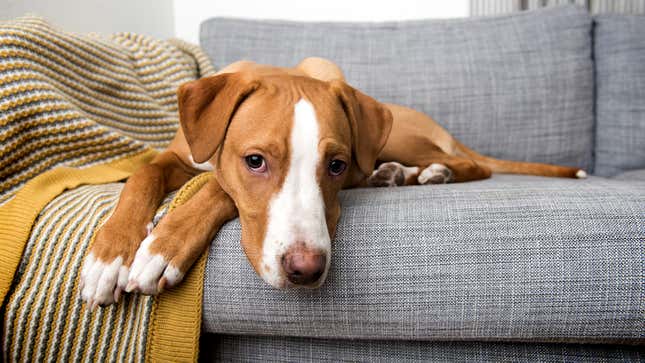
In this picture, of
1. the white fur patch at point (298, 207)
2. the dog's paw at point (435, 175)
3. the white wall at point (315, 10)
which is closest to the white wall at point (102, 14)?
the white wall at point (315, 10)

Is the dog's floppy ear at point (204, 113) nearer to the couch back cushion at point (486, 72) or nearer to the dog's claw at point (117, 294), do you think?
the dog's claw at point (117, 294)

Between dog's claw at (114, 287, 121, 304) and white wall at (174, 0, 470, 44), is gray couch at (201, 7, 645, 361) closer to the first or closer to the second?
dog's claw at (114, 287, 121, 304)

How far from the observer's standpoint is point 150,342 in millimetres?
1214

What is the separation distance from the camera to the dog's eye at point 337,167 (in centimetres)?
136

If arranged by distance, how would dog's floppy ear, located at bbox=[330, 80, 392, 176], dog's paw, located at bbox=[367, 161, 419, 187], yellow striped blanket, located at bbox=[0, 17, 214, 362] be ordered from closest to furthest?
yellow striped blanket, located at bbox=[0, 17, 214, 362] < dog's floppy ear, located at bbox=[330, 80, 392, 176] < dog's paw, located at bbox=[367, 161, 419, 187]

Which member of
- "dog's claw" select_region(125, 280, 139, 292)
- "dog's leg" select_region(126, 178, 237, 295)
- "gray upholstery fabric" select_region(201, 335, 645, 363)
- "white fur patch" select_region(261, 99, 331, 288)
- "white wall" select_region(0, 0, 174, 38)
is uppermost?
"white wall" select_region(0, 0, 174, 38)

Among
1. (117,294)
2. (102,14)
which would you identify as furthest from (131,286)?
(102,14)

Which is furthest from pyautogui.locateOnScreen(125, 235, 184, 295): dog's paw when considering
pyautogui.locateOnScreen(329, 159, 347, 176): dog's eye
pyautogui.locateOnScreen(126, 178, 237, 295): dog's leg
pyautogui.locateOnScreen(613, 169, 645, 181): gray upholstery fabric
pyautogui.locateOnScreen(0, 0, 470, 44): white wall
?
pyautogui.locateOnScreen(0, 0, 470, 44): white wall

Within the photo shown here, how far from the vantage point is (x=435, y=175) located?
201 centimetres

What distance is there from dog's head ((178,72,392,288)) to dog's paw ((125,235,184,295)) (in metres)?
0.19

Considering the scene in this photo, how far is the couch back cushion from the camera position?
2.62m

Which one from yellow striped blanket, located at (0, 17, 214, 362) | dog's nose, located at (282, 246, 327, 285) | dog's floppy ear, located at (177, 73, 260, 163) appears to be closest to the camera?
dog's nose, located at (282, 246, 327, 285)

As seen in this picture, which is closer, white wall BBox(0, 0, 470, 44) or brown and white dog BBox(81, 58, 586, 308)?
brown and white dog BBox(81, 58, 586, 308)

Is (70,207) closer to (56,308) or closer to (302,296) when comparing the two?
(56,308)
